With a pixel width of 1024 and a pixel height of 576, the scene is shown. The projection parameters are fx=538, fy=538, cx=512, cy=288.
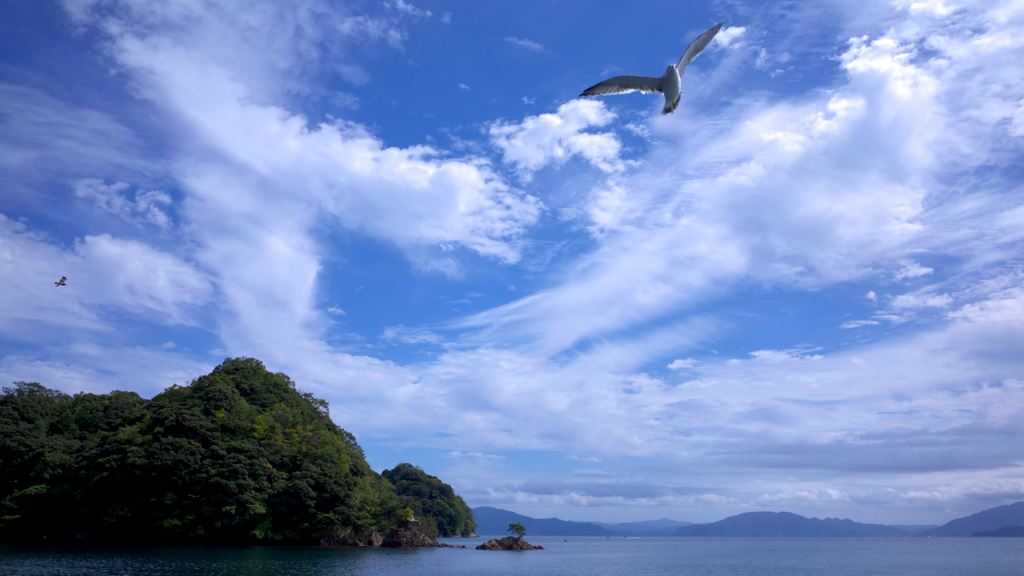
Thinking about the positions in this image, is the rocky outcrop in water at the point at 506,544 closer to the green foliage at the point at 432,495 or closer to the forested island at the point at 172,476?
the forested island at the point at 172,476

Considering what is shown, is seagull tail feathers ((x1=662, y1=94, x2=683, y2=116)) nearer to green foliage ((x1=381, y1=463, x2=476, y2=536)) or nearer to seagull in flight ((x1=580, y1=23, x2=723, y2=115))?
seagull in flight ((x1=580, y1=23, x2=723, y2=115))

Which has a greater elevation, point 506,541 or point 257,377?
point 257,377

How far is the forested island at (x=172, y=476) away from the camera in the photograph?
41.7 m

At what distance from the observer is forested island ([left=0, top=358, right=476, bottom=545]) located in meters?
41.7

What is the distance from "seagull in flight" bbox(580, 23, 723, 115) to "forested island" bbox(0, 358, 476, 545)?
43321 millimetres

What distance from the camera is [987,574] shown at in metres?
38.5

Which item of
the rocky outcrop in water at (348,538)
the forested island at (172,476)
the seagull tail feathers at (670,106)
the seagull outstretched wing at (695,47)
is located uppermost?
the seagull outstretched wing at (695,47)

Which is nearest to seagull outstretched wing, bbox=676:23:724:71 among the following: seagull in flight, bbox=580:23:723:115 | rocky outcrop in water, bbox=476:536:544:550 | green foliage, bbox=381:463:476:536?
seagull in flight, bbox=580:23:723:115

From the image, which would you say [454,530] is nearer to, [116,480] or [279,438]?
[279,438]

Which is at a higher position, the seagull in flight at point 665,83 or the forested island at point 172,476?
the seagull in flight at point 665,83

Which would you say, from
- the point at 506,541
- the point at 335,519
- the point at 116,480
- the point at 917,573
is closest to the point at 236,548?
the point at 335,519

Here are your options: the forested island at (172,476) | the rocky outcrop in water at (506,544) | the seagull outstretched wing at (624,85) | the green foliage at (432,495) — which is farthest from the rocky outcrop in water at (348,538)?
the seagull outstretched wing at (624,85)

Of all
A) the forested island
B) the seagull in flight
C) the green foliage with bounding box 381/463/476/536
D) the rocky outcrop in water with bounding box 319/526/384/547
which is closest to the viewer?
the seagull in flight

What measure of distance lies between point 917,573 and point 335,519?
45285 millimetres
